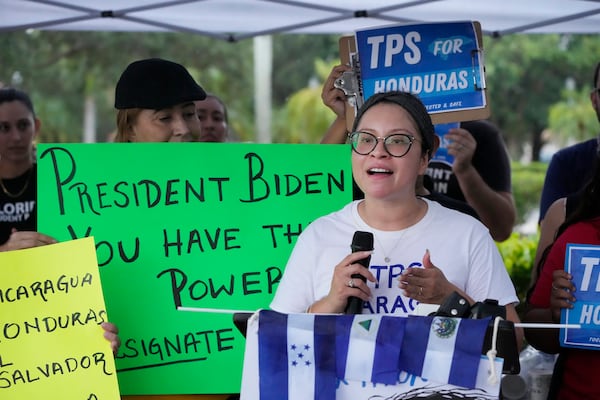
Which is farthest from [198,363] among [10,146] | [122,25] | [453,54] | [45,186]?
[122,25]

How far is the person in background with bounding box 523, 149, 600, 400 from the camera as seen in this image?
10.5 feet

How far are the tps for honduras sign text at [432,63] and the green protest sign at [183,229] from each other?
446mm

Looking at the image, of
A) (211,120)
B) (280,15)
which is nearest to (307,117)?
(280,15)

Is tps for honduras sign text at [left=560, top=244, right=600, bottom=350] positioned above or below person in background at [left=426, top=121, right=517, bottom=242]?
below

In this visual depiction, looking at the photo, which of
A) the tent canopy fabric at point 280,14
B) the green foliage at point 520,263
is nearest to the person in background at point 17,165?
the tent canopy fabric at point 280,14

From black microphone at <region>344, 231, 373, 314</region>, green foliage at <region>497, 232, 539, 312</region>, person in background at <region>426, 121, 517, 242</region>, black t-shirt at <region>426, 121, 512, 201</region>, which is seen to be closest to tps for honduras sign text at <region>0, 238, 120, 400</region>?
black microphone at <region>344, 231, 373, 314</region>

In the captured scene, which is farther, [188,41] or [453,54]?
[188,41]

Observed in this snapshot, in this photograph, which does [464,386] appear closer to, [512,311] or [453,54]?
[512,311]

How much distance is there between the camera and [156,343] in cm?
343

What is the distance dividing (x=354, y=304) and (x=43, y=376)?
1122mm

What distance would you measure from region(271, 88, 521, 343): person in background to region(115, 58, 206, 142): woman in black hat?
1.02m

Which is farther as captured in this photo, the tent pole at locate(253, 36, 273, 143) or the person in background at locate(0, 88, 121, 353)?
the tent pole at locate(253, 36, 273, 143)

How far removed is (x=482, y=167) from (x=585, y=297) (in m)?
1.93

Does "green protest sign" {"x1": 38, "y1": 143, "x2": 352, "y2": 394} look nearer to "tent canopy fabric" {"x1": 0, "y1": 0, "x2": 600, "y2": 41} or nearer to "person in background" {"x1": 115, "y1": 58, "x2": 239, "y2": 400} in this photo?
"person in background" {"x1": 115, "y1": 58, "x2": 239, "y2": 400}
